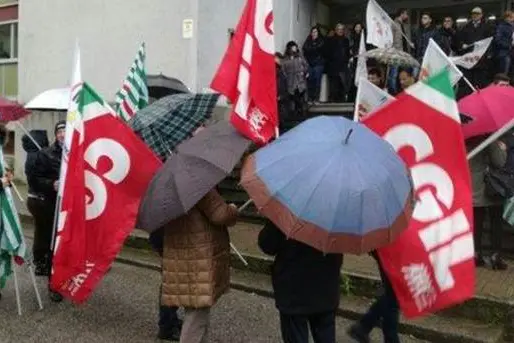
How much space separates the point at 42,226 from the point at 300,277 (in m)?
3.83

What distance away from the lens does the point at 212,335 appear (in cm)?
529

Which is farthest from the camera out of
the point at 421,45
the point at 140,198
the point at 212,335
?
the point at 421,45

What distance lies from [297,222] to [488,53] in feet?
28.8

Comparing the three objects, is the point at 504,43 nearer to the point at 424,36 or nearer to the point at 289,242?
the point at 424,36

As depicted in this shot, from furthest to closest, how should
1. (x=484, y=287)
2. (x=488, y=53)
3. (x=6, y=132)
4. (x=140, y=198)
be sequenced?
(x=488, y=53), (x=6, y=132), (x=484, y=287), (x=140, y=198)

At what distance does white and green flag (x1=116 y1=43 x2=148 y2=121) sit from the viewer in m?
6.57

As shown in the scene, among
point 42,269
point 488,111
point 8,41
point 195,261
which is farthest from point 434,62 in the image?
point 8,41

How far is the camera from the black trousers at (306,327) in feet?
12.3

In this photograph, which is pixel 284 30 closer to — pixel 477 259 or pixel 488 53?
pixel 488 53

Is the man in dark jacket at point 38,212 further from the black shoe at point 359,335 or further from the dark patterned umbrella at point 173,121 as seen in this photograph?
the black shoe at point 359,335

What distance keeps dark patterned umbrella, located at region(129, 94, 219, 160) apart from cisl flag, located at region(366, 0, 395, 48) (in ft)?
20.2

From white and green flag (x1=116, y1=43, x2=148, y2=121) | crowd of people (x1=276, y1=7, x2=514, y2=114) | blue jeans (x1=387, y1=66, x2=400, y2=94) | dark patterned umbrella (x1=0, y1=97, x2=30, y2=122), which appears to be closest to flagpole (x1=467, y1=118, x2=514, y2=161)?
white and green flag (x1=116, y1=43, x2=148, y2=121)

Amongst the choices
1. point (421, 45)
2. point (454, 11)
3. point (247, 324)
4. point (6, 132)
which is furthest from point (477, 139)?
point (454, 11)

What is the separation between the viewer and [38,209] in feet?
21.1
